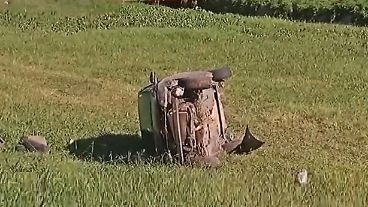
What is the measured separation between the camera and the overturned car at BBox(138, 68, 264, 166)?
818cm

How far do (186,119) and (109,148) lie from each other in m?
1.07

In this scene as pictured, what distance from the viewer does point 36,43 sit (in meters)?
18.2

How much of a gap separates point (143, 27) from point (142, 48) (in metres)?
2.92

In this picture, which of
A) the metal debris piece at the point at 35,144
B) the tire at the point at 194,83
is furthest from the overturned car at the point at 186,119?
the metal debris piece at the point at 35,144

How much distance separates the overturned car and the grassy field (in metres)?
0.29

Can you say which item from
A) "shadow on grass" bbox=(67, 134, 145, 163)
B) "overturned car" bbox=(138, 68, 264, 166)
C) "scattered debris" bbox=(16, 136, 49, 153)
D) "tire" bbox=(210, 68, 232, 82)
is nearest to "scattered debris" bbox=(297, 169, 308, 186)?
"overturned car" bbox=(138, 68, 264, 166)

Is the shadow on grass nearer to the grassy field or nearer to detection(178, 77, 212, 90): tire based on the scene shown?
the grassy field

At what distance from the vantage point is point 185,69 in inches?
623

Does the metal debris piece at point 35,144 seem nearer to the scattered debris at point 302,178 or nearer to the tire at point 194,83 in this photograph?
the tire at point 194,83

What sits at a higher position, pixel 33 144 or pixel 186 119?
pixel 186 119

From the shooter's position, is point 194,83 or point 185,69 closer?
point 194,83

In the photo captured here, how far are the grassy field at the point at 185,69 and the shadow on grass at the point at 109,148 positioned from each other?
0.38 ft

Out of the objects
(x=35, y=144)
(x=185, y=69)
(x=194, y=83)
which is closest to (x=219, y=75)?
(x=194, y=83)

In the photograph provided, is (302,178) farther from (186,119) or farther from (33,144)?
(33,144)
